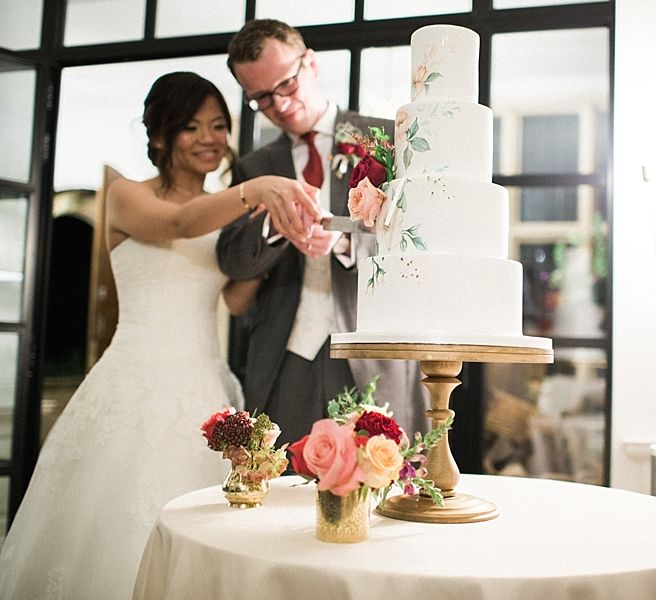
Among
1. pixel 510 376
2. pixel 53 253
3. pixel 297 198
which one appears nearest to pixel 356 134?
pixel 297 198

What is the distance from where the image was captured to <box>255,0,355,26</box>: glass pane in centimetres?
307

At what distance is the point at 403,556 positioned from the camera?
1.31 m

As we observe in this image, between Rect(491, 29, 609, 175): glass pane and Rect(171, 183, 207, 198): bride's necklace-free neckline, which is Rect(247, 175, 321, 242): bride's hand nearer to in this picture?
Rect(171, 183, 207, 198): bride's necklace-free neckline

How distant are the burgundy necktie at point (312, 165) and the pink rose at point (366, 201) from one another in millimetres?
984

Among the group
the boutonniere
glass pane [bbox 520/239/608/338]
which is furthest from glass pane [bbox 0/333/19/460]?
glass pane [bbox 520/239/608/338]

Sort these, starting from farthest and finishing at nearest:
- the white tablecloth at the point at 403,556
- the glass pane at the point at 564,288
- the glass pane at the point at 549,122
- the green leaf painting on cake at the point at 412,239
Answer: the glass pane at the point at 549,122
the glass pane at the point at 564,288
the green leaf painting on cake at the point at 412,239
the white tablecloth at the point at 403,556

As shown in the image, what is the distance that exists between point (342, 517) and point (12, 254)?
244cm

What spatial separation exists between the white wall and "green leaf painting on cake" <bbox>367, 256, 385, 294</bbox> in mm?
1239

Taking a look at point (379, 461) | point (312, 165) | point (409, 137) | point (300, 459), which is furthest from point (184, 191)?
point (379, 461)

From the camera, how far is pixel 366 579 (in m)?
1.21

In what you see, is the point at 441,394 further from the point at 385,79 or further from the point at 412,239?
the point at 385,79

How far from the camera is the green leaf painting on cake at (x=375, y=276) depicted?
1.68 m

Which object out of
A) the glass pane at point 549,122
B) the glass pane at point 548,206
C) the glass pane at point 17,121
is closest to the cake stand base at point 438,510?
the glass pane at point 17,121

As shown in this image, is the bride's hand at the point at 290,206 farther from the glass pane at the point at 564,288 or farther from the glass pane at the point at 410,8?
the glass pane at the point at 564,288
